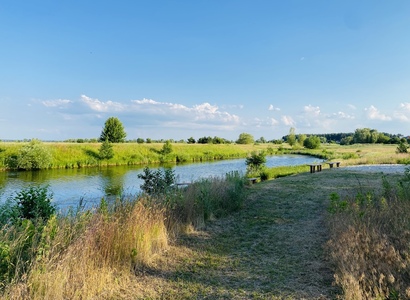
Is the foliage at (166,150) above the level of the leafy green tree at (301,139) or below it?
below

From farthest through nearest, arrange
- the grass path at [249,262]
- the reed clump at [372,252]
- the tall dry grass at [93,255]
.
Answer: the grass path at [249,262], the reed clump at [372,252], the tall dry grass at [93,255]

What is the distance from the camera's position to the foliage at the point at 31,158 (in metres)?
27.6

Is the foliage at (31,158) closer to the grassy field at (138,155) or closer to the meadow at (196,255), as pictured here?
the grassy field at (138,155)

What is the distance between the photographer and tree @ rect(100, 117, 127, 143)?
6128cm

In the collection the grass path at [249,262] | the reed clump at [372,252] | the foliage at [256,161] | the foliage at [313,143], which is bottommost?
the grass path at [249,262]

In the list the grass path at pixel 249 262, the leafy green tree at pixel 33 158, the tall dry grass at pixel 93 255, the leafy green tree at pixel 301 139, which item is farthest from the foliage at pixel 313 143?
the tall dry grass at pixel 93 255

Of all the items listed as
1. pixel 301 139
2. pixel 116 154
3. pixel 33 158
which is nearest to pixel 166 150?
pixel 116 154

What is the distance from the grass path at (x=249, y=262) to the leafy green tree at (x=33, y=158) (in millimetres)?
27952

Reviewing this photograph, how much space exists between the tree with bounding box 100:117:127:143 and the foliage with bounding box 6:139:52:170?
31641 millimetres

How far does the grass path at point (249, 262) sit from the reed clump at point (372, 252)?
337 millimetres

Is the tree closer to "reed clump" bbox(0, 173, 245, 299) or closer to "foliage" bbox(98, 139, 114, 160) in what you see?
"foliage" bbox(98, 139, 114, 160)

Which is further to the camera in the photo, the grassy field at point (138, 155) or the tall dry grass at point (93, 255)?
the grassy field at point (138, 155)

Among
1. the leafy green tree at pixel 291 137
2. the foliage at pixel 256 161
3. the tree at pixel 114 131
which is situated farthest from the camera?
the leafy green tree at pixel 291 137

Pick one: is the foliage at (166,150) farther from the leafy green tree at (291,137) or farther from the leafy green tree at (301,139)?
the leafy green tree at (301,139)
